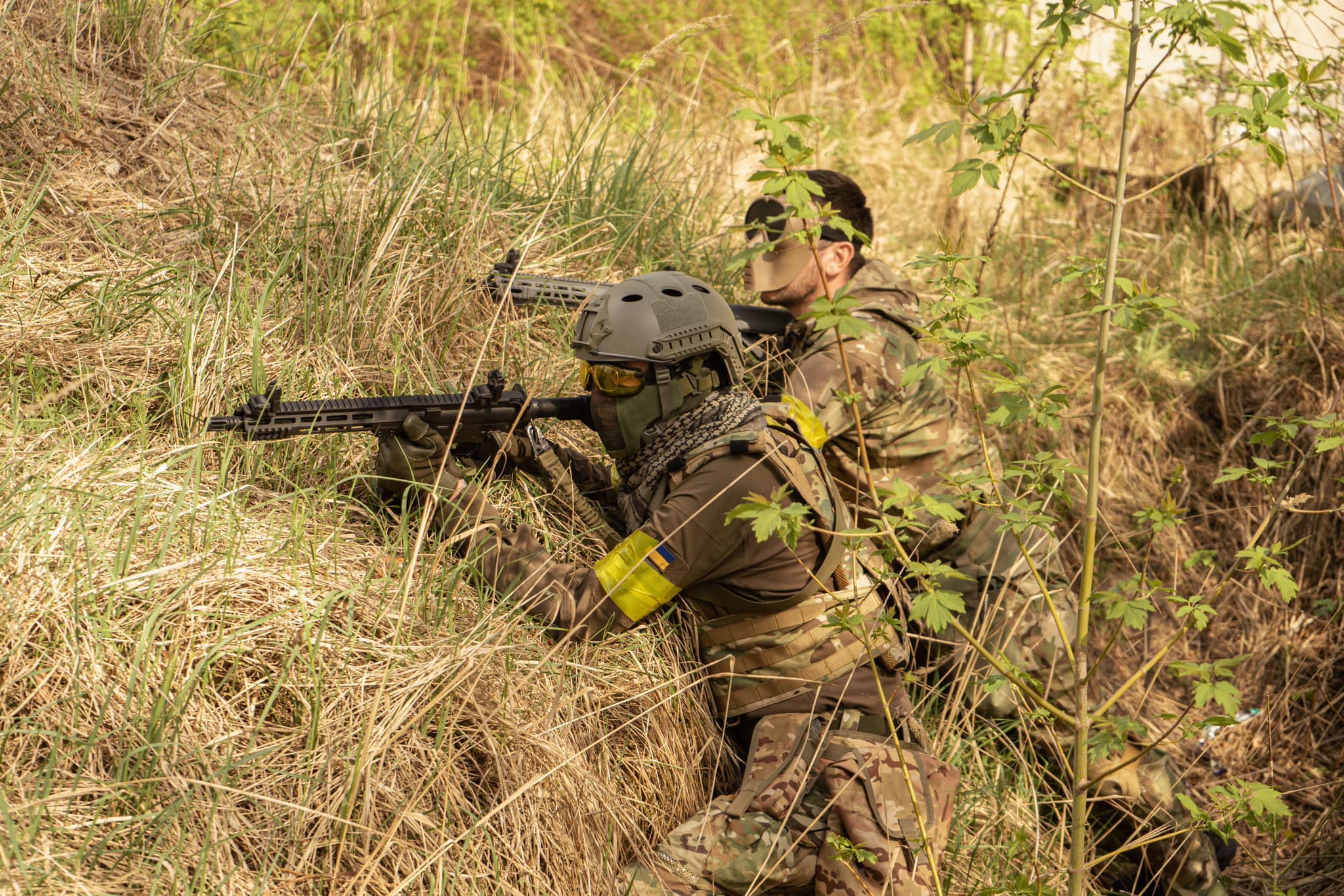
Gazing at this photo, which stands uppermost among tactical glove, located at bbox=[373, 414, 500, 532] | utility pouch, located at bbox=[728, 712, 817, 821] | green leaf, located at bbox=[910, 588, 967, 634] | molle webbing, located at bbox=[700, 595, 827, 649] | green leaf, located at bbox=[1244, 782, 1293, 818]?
green leaf, located at bbox=[910, 588, 967, 634]

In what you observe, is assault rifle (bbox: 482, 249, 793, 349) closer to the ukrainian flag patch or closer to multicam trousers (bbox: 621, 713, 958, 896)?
the ukrainian flag patch

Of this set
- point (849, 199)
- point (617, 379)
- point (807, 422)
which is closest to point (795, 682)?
point (807, 422)

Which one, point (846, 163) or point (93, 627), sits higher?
point (846, 163)

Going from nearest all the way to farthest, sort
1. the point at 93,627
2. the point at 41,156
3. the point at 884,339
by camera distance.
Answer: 1. the point at 93,627
2. the point at 41,156
3. the point at 884,339

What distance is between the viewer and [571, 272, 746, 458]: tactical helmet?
3.13 meters

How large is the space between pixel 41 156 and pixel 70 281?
679mm

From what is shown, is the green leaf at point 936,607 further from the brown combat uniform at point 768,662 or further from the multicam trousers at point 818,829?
the multicam trousers at point 818,829

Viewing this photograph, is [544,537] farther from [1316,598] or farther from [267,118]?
[1316,598]

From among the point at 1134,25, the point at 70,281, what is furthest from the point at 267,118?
the point at 1134,25

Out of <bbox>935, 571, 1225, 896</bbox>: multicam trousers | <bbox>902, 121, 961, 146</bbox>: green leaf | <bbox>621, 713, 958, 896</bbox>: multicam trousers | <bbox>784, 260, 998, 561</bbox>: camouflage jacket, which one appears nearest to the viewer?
<bbox>902, 121, 961, 146</bbox>: green leaf

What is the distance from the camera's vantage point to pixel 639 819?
3.11 metres

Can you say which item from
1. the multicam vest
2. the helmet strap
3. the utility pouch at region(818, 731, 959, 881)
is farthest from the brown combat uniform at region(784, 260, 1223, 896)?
the utility pouch at region(818, 731, 959, 881)

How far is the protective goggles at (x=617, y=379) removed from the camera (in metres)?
3.17

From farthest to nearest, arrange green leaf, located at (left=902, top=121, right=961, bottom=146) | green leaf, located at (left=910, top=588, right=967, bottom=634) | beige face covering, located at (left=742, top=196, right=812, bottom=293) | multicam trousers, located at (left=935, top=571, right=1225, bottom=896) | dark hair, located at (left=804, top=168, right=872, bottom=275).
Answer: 1. dark hair, located at (left=804, top=168, right=872, bottom=275)
2. beige face covering, located at (left=742, top=196, right=812, bottom=293)
3. multicam trousers, located at (left=935, top=571, right=1225, bottom=896)
4. green leaf, located at (left=910, top=588, right=967, bottom=634)
5. green leaf, located at (left=902, top=121, right=961, bottom=146)
